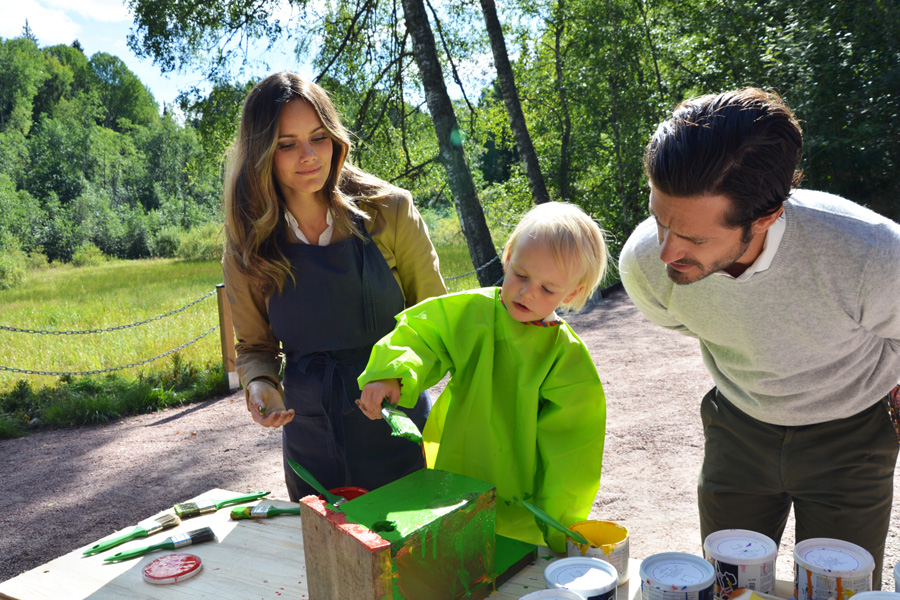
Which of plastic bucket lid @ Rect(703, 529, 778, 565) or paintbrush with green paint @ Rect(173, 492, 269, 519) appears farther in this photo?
paintbrush with green paint @ Rect(173, 492, 269, 519)

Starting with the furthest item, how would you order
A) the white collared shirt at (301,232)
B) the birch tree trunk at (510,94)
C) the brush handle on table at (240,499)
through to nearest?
the birch tree trunk at (510,94) → the white collared shirt at (301,232) → the brush handle on table at (240,499)

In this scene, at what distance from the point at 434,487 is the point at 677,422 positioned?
398 centimetres

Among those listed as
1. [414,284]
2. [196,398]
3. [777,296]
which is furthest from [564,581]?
[196,398]

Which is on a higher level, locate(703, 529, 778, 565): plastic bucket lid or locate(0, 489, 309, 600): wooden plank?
locate(703, 529, 778, 565): plastic bucket lid

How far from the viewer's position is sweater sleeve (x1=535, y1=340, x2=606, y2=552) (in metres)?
1.48

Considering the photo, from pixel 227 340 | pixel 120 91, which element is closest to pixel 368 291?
pixel 227 340

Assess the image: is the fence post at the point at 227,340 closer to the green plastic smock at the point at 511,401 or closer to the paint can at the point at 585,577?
the green plastic smock at the point at 511,401

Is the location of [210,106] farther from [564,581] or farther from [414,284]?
[564,581]

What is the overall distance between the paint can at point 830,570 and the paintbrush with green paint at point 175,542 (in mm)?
1307

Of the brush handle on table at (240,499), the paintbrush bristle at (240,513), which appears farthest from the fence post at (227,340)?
the paintbrush bristle at (240,513)

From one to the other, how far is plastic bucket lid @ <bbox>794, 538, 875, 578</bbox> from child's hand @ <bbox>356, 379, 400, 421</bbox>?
813 mm

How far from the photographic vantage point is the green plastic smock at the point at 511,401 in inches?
58.6

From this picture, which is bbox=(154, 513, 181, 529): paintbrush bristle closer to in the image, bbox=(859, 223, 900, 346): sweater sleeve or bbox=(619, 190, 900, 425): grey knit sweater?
bbox=(619, 190, 900, 425): grey knit sweater

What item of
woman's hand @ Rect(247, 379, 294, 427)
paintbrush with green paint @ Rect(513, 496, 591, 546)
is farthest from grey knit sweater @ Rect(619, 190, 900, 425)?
woman's hand @ Rect(247, 379, 294, 427)
